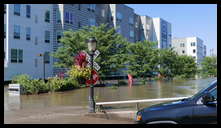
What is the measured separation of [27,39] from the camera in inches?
1591

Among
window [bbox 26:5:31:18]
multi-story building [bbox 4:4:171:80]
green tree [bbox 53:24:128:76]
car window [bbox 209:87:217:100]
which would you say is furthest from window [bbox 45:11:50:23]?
car window [bbox 209:87:217:100]

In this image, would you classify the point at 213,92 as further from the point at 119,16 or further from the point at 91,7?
the point at 119,16

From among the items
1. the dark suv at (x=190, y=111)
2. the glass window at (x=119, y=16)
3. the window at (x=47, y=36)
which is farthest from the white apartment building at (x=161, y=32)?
the dark suv at (x=190, y=111)

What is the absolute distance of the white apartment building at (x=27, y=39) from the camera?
1459 inches

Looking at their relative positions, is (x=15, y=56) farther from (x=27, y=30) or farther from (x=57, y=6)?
(x=57, y=6)

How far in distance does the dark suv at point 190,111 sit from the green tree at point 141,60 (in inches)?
1179

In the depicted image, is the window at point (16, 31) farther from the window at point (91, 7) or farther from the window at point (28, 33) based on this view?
the window at point (91, 7)

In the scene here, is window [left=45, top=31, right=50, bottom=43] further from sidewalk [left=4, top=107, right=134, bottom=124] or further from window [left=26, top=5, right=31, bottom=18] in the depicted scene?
sidewalk [left=4, top=107, right=134, bottom=124]

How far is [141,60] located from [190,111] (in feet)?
106

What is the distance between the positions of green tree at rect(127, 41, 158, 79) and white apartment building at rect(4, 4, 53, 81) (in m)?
11.0

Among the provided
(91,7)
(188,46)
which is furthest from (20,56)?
(188,46)

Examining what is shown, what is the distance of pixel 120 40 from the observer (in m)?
33.1

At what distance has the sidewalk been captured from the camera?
37.8 feet
